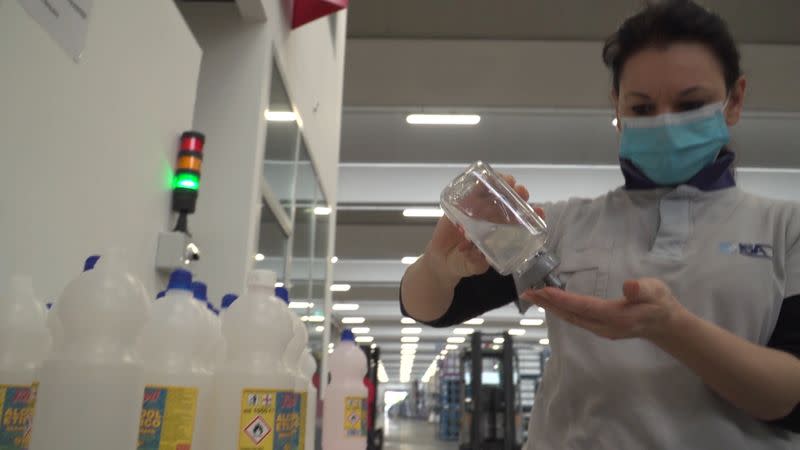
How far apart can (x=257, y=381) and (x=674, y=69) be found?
0.91 metres

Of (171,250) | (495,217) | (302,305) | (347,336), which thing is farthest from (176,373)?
(302,305)

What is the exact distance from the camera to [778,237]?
1.06 meters

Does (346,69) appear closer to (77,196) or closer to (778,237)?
(77,196)

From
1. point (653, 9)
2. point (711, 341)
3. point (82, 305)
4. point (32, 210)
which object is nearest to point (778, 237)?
point (711, 341)

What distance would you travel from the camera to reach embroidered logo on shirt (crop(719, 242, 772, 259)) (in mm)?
1044

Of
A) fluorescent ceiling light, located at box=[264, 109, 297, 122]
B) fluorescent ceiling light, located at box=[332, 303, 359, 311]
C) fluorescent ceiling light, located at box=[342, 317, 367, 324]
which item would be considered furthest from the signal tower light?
fluorescent ceiling light, located at box=[342, 317, 367, 324]

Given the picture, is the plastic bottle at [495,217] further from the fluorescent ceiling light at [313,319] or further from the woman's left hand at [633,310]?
the fluorescent ceiling light at [313,319]

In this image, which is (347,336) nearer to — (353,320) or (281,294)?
(281,294)

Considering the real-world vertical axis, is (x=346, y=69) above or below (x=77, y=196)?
above

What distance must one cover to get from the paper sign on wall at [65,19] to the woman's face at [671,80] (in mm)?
1129

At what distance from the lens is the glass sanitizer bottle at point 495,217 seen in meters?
1.15

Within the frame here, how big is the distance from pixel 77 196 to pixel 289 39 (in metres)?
2.01

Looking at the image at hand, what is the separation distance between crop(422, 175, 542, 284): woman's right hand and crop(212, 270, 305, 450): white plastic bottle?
30 cm

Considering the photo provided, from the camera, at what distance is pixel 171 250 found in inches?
75.5
